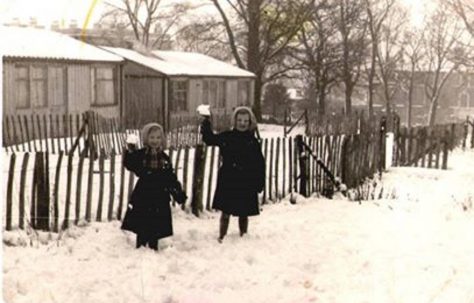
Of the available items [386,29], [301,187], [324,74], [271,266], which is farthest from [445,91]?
[271,266]

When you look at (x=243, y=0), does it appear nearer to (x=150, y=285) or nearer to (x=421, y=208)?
(x=421, y=208)

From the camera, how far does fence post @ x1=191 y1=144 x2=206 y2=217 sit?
8.38 m

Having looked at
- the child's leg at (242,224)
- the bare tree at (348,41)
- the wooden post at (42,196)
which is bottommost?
the child's leg at (242,224)

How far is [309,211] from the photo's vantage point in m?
8.93

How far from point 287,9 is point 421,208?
29.2 meters

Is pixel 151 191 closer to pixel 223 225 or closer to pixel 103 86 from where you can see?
pixel 223 225

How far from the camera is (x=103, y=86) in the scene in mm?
23156

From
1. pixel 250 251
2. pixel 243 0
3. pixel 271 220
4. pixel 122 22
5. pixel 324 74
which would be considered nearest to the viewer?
pixel 250 251

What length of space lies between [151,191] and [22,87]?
1481cm

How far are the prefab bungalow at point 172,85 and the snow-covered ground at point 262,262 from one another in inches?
636

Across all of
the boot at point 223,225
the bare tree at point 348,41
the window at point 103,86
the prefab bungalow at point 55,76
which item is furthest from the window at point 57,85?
the bare tree at point 348,41

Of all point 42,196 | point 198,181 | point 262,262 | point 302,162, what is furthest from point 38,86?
point 262,262

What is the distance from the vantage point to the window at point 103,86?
896 inches

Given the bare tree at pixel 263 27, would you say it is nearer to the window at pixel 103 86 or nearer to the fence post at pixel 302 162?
the window at pixel 103 86
